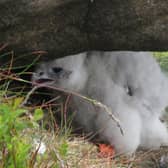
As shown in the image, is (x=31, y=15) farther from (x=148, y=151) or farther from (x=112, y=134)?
(x=148, y=151)

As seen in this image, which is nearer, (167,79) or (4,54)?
(4,54)

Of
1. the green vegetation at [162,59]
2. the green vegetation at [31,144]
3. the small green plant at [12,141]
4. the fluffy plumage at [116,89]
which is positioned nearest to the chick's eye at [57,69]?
the fluffy plumage at [116,89]

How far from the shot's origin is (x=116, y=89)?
3686mm

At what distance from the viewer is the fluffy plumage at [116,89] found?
3.50 meters

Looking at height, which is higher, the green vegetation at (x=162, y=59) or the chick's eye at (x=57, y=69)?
the chick's eye at (x=57, y=69)

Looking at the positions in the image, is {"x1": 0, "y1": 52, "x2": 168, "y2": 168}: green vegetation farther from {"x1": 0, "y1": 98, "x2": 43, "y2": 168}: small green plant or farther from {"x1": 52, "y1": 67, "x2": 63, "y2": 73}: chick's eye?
{"x1": 52, "y1": 67, "x2": 63, "y2": 73}: chick's eye

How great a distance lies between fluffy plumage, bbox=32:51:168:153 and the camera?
3.50 meters

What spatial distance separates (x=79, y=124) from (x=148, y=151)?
1.52 ft

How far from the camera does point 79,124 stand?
3.68 metres

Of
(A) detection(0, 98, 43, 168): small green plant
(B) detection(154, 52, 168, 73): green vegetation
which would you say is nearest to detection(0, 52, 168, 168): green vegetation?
(A) detection(0, 98, 43, 168): small green plant

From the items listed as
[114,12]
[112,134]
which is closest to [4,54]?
[114,12]

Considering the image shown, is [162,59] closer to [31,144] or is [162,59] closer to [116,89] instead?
[116,89]

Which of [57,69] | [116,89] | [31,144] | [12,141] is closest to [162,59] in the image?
[116,89]

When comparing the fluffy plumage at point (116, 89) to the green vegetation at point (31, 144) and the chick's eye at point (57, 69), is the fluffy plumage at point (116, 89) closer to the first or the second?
the chick's eye at point (57, 69)
